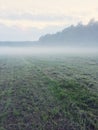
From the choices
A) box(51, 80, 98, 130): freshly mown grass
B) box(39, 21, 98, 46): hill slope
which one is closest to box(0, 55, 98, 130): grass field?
box(51, 80, 98, 130): freshly mown grass

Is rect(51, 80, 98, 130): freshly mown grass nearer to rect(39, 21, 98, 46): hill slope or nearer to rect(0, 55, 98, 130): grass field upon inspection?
rect(0, 55, 98, 130): grass field

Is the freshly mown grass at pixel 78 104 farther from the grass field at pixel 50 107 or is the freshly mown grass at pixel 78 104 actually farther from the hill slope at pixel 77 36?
the hill slope at pixel 77 36

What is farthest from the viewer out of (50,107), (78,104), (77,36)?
(77,36)

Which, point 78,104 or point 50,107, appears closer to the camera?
point 50,107

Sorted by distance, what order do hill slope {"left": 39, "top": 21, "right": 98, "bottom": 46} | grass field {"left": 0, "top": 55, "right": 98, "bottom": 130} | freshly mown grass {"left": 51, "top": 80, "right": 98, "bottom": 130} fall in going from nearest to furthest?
grass field {"left": 0, "top": 55, "right": 98, "bottom": 130}
freshly mown grass {"left": 51, "top": 80, "right": 98, "bottom": 130}
hill slope {"left": 39, "top": 21, "right": 98, "bottom": 46}

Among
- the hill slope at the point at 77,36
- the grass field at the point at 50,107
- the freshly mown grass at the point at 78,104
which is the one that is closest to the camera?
the grass field at the point at 50,107

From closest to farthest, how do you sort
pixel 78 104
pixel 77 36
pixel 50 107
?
1. pixel 50 107
2. pixel 78 104
3. pixel 77 36

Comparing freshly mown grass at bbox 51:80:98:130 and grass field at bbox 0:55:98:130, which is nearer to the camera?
grass field at bbox 0:55:98:130

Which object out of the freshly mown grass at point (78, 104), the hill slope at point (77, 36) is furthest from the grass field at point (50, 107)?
the hill slope at point (77, 36)

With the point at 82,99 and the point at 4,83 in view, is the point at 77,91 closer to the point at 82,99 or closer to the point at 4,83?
the point at 82,99

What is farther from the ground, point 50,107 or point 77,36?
point 77,36

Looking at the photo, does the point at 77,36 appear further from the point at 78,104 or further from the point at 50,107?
the point at 50,107

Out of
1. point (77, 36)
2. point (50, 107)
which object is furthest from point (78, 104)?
point (77, 36)
